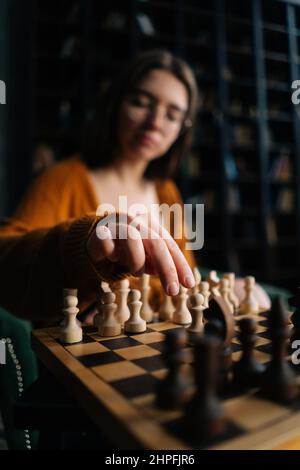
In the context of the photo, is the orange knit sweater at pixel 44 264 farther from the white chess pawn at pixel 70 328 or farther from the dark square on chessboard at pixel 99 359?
the dark square on chessboard at pixel 99 359

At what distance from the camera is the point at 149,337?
76cm

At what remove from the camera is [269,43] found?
4078 mm

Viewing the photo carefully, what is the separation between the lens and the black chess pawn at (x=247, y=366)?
53 cm

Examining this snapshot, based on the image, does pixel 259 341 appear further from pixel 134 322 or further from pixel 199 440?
pixel 199 440

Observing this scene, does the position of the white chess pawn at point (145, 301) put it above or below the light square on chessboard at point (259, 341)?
above

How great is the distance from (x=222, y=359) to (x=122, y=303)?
14.9 inches

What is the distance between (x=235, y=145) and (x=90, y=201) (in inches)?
101

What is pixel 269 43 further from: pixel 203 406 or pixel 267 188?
pixel 203 406

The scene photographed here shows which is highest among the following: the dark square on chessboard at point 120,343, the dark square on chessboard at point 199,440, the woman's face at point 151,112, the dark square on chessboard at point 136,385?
the woman's face at point 151,112

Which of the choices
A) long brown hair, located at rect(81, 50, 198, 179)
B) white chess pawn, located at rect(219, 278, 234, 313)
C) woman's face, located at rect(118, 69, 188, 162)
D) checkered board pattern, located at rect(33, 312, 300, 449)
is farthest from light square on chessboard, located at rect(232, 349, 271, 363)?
long brown hair, located at rect(81, 50, 198, 179)

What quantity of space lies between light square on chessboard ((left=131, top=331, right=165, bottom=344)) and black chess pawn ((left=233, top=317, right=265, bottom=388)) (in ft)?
0.73

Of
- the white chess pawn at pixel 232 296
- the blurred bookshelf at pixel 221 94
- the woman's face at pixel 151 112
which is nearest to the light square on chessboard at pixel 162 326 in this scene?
the white chess pawn at pixel 232 296

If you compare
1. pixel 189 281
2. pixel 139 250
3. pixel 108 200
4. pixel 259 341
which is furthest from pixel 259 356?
pixel 108 200
